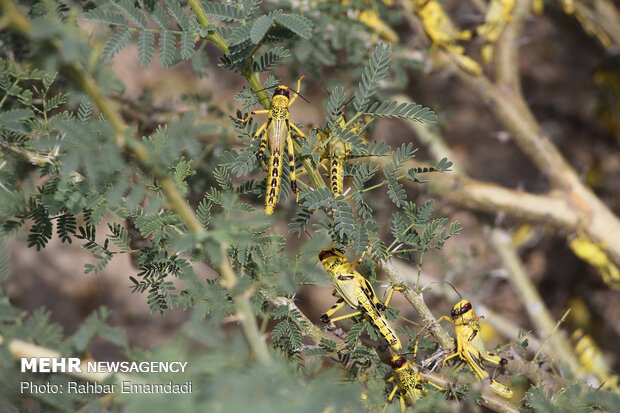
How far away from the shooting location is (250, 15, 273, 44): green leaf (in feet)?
2.70

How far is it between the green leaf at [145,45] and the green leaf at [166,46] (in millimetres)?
21

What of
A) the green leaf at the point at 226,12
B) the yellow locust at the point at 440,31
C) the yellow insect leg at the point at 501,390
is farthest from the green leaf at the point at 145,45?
the yellow locust at the point at 440,31

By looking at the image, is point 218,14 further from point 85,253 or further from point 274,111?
point 85,253

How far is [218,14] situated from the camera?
93 cm

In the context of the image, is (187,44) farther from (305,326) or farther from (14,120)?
(305,326)

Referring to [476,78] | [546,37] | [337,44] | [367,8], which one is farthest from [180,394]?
[546,37]

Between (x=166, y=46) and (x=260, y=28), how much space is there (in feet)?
0.75

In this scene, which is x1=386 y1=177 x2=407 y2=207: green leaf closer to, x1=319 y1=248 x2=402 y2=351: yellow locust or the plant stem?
x1=319 y1=248 x2=402 y2=351: yellow locust

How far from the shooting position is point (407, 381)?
0.97 metres

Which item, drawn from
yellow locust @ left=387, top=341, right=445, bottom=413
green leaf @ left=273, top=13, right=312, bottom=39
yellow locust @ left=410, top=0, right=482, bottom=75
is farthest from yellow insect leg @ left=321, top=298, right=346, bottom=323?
yellow locust @ left=410, top=0, right=482, bottom=75

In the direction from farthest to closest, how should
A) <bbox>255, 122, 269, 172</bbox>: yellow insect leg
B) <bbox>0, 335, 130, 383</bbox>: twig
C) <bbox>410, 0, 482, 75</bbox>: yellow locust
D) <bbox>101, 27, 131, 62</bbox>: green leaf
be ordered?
<bbox>410, 0, 482, 75</bbox>: yellow locust < <bbox>255, 122, 269, 172</bbox>: yellow insect leg < <bbox>101, 27, 131, 62</bbox>: green leaf < <bbox>0, 335, 130, 383</bbox>: twig

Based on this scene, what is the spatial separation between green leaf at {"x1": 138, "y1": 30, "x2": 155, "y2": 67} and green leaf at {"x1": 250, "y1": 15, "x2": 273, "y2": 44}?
24 centimetres

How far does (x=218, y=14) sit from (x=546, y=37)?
2908 mm

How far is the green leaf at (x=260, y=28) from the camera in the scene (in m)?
0.82
